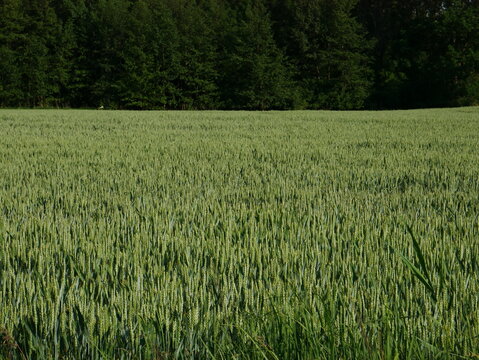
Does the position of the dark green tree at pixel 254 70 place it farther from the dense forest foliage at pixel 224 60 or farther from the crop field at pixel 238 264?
the crop field at pixel 238 264

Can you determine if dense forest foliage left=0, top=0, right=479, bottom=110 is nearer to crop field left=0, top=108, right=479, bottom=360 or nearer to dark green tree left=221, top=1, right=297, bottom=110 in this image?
dark green tree left=221, top=1, right=297, bottom=110

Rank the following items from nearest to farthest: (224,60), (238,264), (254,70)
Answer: (238,264) < (254,70) < (224,60)

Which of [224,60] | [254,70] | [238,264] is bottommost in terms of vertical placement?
[238,264]

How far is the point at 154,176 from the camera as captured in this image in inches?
198

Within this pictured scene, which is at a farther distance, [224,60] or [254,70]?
[224,60]

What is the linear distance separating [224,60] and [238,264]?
126 ft

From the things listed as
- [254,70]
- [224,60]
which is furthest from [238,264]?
[224,60]

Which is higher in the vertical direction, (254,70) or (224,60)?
(224,60)

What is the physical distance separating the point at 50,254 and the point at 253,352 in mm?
1368

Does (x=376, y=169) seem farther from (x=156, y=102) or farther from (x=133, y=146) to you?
(x=156, y=102)

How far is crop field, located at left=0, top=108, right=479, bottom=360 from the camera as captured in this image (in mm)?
1462

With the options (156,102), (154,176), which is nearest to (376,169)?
(154,176)

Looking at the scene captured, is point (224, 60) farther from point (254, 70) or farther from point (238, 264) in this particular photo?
point (238, 264)

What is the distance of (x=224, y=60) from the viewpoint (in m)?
39.5
